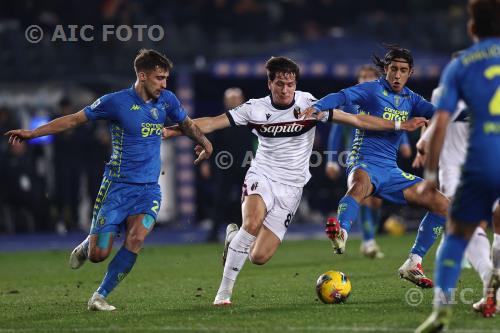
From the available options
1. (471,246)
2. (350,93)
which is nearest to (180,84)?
(350,93)

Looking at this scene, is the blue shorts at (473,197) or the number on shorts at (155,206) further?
the number on shorts at (155,206)

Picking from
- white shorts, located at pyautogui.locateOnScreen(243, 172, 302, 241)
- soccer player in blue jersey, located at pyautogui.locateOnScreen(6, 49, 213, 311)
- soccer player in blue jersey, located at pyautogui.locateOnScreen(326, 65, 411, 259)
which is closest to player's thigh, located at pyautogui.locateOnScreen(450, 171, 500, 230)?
white shorts, located at pyautogui.locateOnScreen(243, 172, 302, 241)

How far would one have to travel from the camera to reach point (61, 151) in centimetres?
2173

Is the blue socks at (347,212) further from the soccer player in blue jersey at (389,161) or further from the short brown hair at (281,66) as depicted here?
the short brown hair at (281,66)

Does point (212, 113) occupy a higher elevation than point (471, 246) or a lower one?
higher

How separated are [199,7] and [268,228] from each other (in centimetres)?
1627

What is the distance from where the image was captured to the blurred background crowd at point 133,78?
70.7ft

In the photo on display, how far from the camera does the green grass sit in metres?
8.12

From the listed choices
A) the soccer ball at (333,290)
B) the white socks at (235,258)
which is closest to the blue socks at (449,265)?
the soccer ball at (333,290)

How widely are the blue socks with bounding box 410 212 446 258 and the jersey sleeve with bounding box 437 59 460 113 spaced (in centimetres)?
355

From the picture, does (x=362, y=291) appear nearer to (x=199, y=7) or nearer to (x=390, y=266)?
(x=390, y=266)

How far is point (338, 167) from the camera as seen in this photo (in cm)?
1482

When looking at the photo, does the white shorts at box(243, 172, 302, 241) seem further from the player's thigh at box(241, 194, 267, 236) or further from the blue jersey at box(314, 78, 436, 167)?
the blue jersey at box(314, 78, 436, 167)

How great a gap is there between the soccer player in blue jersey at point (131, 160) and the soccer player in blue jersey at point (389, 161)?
5.51 feet
